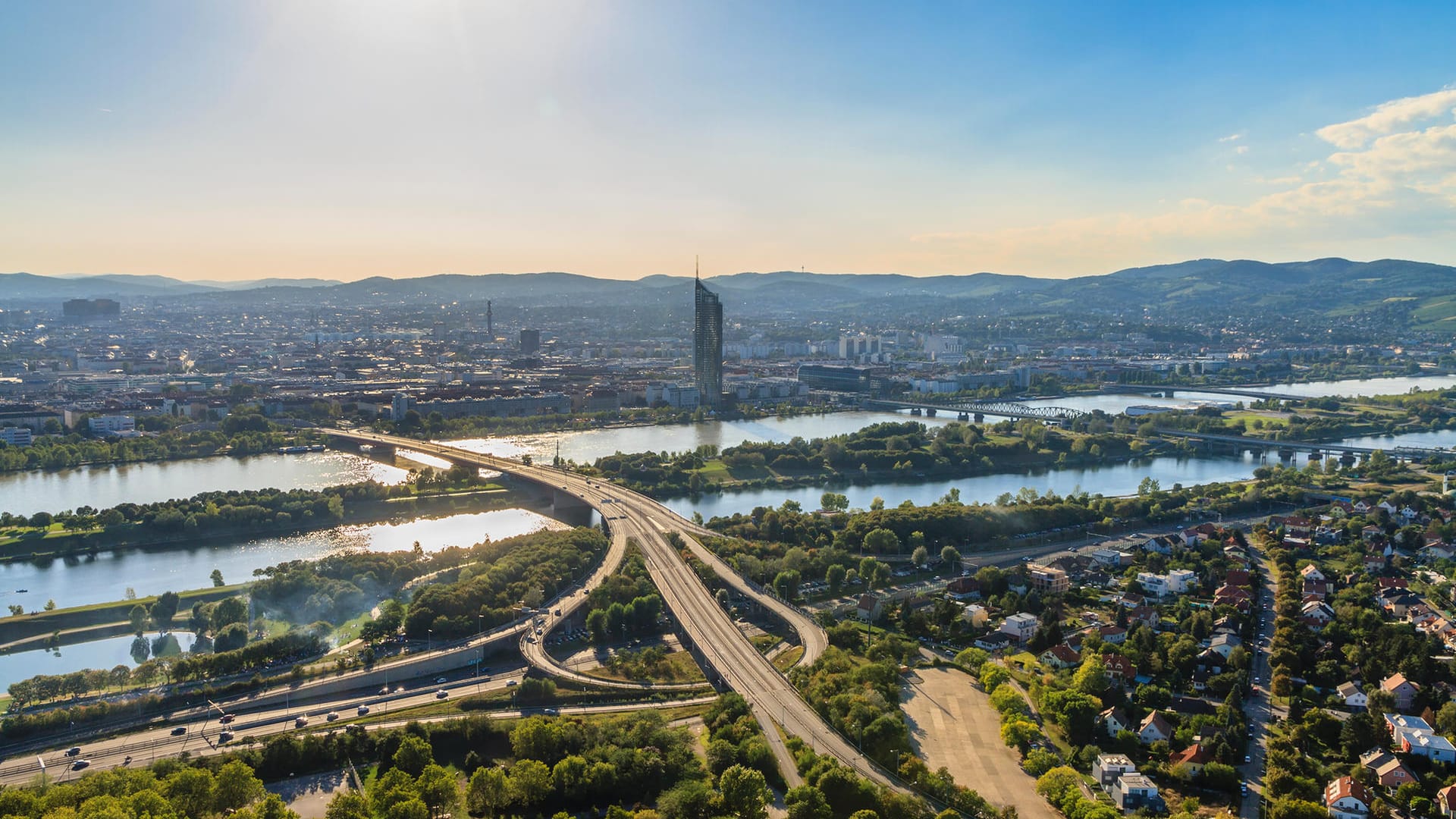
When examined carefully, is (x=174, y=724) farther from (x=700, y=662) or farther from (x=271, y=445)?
(x=271, y=445)

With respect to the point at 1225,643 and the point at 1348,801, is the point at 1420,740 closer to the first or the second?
the point at 1348,801

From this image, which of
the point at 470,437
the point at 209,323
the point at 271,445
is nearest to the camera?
the point at 271,445

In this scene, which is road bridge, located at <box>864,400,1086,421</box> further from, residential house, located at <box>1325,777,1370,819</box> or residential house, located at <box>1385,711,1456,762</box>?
residential house, located at <box>1325,777,1370,819</box>

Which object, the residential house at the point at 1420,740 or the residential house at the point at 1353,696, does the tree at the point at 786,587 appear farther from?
the residential house at the point at 1420,740

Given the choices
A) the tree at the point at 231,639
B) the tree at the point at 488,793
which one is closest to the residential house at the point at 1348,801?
the tree at the point at 488,793

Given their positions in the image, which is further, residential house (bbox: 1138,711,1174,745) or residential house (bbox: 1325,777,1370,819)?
residential house (bbox: 1138,711,1174,745)

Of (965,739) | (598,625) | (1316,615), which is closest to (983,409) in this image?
(1316,615)

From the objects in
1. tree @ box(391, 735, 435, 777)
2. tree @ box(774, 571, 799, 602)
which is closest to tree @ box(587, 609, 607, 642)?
tree @ box(774, 571, 799, 602)

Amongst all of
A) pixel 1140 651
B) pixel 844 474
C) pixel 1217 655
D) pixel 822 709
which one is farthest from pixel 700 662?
pixel 844 474
